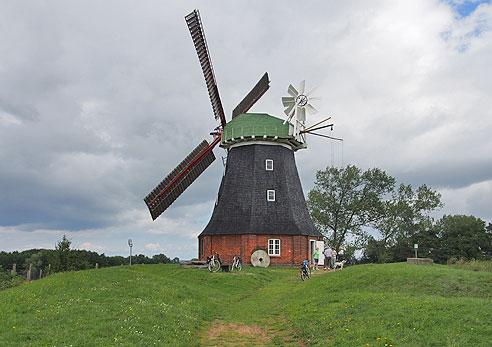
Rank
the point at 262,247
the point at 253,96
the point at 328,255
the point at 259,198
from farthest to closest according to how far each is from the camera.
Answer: the point at 253,96 → the point at 259,198 → the point at 262,247 → the point at 328,255

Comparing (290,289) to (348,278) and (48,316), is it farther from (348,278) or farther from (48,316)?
(48,316)

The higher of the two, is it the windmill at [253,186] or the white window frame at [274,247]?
the windmill at [253,186]

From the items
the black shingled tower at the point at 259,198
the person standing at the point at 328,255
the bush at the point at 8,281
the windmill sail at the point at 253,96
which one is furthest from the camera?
the windmill sail at the point at 253,96

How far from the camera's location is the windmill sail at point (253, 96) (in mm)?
41000

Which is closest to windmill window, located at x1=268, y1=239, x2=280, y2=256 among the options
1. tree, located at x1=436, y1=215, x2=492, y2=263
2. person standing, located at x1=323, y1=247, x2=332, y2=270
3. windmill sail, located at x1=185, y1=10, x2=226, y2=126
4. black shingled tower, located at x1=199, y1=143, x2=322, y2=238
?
black shingled tower, located at x1=199, y1=143, x2=322, y2=238

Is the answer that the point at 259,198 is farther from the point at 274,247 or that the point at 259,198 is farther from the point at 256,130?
the point at 256,130

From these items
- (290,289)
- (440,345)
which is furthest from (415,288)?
(290,289)

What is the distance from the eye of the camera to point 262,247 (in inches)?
1339

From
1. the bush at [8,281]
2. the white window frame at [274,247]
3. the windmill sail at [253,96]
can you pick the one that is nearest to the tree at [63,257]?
the bush at [8,281]

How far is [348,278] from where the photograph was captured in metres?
19.4

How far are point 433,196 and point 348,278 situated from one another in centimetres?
3423

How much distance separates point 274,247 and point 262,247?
1017mm

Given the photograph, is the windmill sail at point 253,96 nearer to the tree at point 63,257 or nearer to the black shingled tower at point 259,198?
the black shingled tower at point 259,198

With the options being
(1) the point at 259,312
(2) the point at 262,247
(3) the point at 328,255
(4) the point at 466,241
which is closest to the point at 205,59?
(2) the point at 262,247
